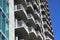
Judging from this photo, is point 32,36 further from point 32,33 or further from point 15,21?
point 15,21

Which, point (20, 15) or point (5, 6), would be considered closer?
point (5, 6)

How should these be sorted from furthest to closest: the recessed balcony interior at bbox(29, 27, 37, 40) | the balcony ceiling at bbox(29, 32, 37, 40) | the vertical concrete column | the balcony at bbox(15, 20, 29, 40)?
the balcony ceiling at bbox(29, 32, 37, 40) < the recessed balcony interior at bbox(29, 27, 37, 40) < the balcony at bbox(15, 20, 29, 40) < the vertical concrete column

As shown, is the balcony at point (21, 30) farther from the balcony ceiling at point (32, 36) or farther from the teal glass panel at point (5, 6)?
the teal glass panel at point (5, 6)

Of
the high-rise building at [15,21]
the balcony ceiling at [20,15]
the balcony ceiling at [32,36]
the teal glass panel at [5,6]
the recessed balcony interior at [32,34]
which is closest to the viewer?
the high-rise building at [15,21]

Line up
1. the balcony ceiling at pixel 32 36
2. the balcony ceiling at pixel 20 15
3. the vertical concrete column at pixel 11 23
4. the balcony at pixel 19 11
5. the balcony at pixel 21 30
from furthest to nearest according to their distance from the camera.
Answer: the balcony ceiling at pixel 32 36, the balcony ceiling at pixel 20 15, the balcony at pixel 19 11, the balcony at pixel 21 30, the vertical concrete column at pixel 11 23

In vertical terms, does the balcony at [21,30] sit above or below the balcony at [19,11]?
below

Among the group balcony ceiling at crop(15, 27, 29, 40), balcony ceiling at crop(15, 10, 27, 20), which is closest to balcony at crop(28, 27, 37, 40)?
balcony ceiling at crop(15, 27, 29, 40)

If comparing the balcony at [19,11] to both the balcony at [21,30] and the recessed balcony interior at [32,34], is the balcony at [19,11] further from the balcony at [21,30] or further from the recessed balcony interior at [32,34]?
the recessed balcony interior at [32,34]

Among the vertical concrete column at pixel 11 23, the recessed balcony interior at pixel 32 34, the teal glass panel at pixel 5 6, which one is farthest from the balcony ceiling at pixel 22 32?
the teal glass panel at pixel 5 6

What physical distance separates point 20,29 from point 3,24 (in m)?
6.44

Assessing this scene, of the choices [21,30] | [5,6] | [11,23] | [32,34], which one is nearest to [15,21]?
[21,30]

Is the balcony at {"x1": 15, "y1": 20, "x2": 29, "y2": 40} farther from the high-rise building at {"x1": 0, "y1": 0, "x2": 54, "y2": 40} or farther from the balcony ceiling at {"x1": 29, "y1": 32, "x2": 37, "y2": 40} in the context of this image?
the balcony ceiling at {"x1": 29, "y1": 32, "x2": 37, "y2": 40}

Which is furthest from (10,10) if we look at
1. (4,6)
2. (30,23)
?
(30,23)

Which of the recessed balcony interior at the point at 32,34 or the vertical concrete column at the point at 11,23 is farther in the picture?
the recessed balcony interior at the point at 32,34
